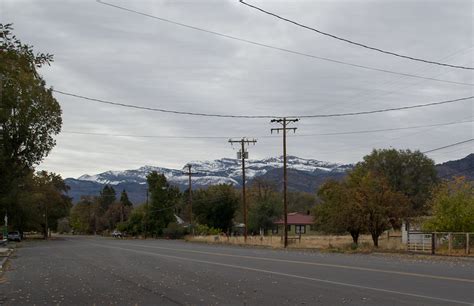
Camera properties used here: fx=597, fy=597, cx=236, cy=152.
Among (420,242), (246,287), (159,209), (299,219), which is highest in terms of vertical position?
(159,209)

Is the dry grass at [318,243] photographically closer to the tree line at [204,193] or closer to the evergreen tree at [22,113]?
the tree line at [204,193]

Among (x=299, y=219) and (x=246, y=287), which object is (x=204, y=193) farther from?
(x=246, y=287)

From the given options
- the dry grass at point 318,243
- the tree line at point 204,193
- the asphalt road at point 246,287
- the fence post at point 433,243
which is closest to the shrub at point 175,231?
the tree line at point 204,193

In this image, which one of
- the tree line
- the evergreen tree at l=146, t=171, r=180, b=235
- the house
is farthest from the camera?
the house

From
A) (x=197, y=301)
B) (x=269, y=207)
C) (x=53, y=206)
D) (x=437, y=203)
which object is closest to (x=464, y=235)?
(x=437, y=203)

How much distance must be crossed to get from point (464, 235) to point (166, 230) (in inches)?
2845

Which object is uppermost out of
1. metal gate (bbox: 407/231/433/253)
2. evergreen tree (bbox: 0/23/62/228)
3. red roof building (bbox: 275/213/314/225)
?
evergreen tree (bbox: 0/23/62/228)

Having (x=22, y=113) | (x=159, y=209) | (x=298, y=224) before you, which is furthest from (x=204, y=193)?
(x=22, y=113)

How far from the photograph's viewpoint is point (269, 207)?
369 feet

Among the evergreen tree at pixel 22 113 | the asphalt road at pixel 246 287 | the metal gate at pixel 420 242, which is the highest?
the evergreen tree at pixel 22 113

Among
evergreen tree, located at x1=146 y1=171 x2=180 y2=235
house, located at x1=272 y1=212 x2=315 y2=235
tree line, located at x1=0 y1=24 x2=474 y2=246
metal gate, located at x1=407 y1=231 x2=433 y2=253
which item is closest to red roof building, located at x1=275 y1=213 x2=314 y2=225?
house, located at x1=272 y1=212 x2=315 y2=235

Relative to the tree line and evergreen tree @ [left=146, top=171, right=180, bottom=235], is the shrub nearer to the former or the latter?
the tree line

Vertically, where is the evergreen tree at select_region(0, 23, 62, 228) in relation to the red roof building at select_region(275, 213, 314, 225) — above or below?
above

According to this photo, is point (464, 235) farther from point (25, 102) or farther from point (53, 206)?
point (53, 206)
